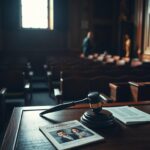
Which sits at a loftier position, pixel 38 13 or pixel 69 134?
pixel 38 13

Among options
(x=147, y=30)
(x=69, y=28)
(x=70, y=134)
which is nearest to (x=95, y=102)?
(x=70, y=134)

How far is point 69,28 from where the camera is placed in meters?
10.4

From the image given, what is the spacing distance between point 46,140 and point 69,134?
4.5 inches

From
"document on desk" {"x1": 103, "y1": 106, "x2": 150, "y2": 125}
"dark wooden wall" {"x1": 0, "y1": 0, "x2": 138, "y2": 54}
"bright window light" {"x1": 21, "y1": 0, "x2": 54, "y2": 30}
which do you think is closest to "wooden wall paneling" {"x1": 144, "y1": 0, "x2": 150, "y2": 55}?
"dark wooden wall" {"x1": 0, "y1": 0, "x2": 138, "y2": 54}

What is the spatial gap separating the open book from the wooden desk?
25 mm

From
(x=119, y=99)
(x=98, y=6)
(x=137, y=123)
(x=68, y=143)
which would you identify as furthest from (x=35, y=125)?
(x=98, y=6)

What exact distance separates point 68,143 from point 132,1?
9.25 m

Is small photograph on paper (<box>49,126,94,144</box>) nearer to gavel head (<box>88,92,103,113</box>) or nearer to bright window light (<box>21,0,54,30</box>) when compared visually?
gavel head (<box>88,92,103,113</box>)

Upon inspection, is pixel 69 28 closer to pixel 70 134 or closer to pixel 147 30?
pixel 147 30

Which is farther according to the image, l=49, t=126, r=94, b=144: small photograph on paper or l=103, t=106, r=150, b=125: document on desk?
l=103, t=106, r=150, b=125: document on desk

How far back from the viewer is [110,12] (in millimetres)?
10938

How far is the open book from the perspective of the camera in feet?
4.07

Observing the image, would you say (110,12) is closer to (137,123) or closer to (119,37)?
(119,37)

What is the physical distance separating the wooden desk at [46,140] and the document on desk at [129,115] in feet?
0.12
